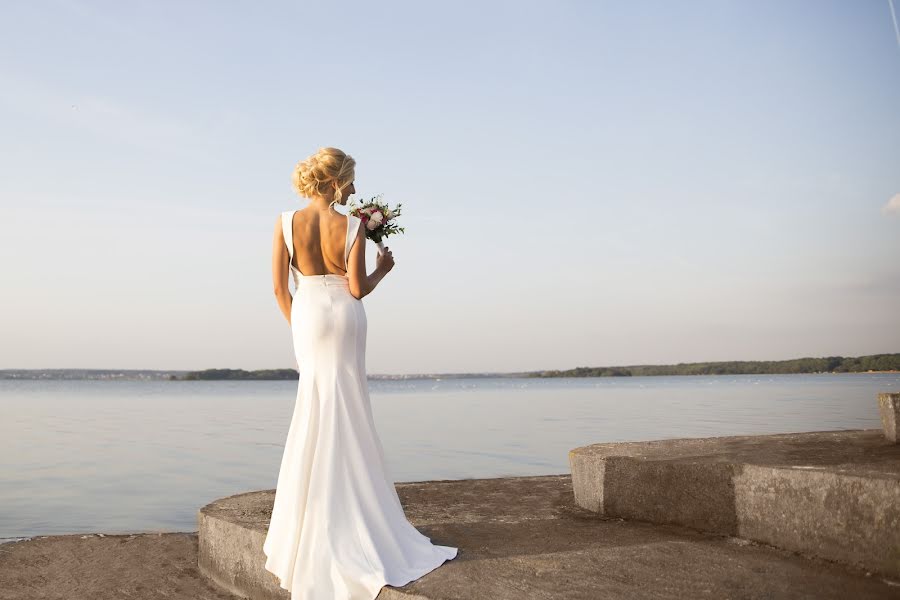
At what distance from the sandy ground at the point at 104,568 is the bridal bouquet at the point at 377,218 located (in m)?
2.80

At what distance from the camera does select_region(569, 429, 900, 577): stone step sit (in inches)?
185

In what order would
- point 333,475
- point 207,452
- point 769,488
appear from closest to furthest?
point 333,475 → point 769,488 → point 207,452

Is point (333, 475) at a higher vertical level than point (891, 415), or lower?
lower

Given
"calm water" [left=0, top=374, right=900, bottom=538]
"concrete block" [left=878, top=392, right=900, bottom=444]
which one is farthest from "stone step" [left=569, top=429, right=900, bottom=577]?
"calm water" [left=0, top=374, right=900, bottom=538]

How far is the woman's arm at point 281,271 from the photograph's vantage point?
5336 millimetres

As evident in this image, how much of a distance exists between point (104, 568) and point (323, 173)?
13.3 feet

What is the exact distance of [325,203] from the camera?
536cm

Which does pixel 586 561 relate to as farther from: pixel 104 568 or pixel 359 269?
pixel 104 568

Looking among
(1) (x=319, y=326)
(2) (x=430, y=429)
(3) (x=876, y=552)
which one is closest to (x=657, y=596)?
(3) (x=876, y=552)

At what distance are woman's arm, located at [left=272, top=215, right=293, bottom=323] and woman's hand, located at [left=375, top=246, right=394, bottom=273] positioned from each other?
61 cm

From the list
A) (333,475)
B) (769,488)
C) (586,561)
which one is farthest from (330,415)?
(769,488)

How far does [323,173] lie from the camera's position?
526cm

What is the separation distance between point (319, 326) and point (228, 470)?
1066cm

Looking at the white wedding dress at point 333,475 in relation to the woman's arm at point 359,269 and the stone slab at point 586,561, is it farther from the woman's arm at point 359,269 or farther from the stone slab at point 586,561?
the stone slab at point 586,561
